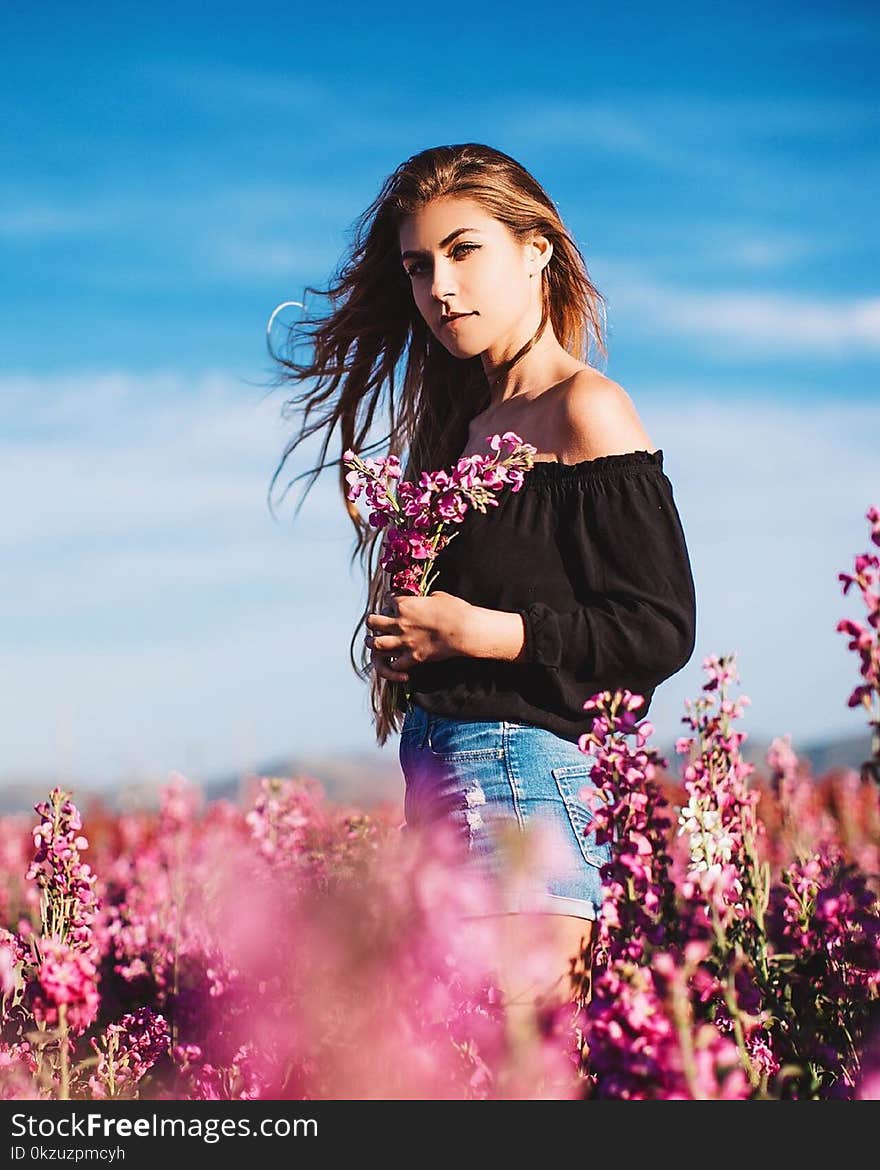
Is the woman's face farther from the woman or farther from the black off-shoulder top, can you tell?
the black off-shoulder top

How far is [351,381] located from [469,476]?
59.0 inches

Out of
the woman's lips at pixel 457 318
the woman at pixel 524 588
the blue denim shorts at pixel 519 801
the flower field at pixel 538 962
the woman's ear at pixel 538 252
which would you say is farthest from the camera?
the woman's ear at pixel 538 252

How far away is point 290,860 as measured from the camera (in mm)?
4461

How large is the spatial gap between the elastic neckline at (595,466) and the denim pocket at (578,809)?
676 mm

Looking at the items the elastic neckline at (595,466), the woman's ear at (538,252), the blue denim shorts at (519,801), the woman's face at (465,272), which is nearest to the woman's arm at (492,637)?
the blue denim shorts at (519,801)

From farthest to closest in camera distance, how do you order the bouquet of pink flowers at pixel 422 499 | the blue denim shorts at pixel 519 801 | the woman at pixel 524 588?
the bouquet of pink flowers at pixel 422 499
the woman at pixel 524 588
the blue denim shorts at pixel 519 801

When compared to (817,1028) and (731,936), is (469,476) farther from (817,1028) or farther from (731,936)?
(817,1028)

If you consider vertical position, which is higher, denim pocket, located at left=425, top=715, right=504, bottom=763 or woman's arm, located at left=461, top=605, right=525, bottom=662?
woman's arm, located at left=461, top=605, right=525, bottom=662

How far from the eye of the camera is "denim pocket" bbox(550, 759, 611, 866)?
259cm

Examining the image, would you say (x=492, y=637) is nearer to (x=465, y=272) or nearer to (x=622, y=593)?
(x=622, y=593)

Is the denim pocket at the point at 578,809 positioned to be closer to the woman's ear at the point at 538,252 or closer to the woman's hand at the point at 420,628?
the woman's hand at the point at 420,628

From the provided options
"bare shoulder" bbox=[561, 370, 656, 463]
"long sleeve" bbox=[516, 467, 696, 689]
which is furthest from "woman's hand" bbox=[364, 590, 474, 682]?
"bare shoulder" bbox=[561, 370, 656, 463]

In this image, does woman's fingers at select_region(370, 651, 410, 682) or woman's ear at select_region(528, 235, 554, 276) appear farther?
woman's ear at select_region(528, 235, 554, 276)

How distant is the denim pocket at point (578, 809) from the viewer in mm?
2592
